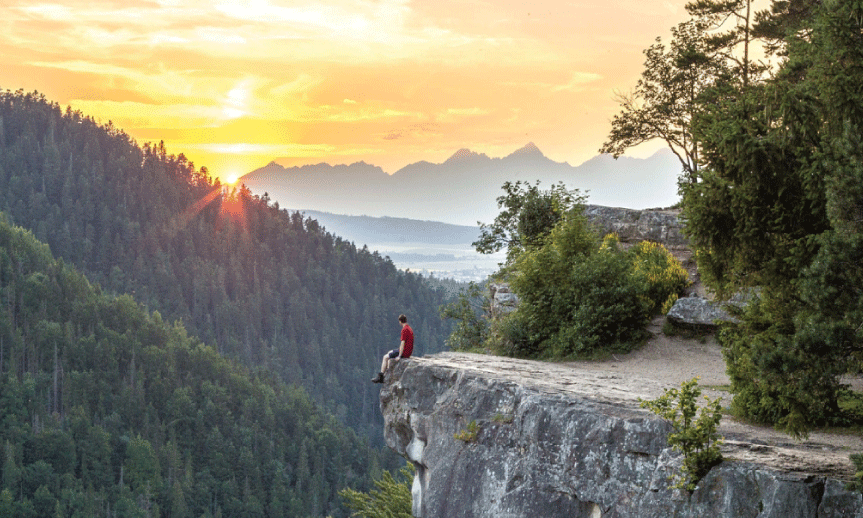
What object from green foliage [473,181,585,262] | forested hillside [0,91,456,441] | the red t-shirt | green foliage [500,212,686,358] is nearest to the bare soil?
green foliage [500,212,686,358]

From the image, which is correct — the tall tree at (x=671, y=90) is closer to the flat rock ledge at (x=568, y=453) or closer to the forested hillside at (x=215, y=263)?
the flat rock ledge at (x=568, y=453)

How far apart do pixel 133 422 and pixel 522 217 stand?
3643 inches

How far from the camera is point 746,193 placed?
812 cm

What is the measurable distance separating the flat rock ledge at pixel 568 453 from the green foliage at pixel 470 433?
55 millimetres

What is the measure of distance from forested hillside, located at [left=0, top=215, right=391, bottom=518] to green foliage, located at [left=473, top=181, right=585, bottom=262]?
69136 mm

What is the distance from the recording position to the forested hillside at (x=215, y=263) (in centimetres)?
15698

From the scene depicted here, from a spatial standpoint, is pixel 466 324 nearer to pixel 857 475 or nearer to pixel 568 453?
pixel 568 453

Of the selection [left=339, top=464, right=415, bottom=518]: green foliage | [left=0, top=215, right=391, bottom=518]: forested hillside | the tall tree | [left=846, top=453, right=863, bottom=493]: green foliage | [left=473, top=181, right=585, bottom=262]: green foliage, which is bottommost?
[left=0, top=215, right=391, bottom=518]: forested hillside

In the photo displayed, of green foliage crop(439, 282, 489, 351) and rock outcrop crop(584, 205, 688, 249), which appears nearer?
rock outcrop crop(584, 205, 688, 249)

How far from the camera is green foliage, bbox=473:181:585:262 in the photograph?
24875mm

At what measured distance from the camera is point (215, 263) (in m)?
179

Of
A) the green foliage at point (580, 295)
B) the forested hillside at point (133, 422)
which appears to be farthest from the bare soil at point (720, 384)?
the forested hillside at point (133, 422)

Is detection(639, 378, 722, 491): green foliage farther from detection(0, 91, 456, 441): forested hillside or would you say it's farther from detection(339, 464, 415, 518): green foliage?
detection(0, 91, 456, 441): forested hillside

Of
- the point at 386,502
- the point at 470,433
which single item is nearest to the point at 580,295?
the point at 470,433
